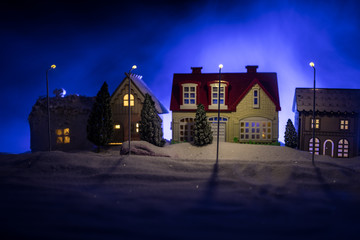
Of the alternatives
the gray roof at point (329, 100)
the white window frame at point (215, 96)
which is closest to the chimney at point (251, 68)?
the white window frame at point (215, 96)

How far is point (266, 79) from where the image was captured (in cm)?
1446

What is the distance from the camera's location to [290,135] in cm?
1244

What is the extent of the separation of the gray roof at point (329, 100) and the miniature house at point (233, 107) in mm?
1378

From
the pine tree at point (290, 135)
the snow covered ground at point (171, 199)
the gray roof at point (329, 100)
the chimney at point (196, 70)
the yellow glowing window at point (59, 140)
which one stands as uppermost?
the chimney at point (196, 70)

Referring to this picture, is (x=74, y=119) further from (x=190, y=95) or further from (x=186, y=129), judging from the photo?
(x=190, y=95)

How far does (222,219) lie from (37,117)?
14260mm

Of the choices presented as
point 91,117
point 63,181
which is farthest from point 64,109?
point 63,181

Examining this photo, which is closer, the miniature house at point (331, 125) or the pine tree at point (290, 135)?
the miniature house at point (331, 125)

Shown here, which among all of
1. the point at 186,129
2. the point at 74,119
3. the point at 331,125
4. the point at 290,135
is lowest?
the point at 290,135

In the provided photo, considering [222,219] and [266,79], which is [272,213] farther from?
[266,79]

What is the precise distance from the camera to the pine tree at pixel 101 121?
41.9 feet

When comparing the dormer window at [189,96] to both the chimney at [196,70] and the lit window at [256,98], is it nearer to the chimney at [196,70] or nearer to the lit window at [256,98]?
the chimney at [196,70]

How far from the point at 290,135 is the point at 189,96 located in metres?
6.56

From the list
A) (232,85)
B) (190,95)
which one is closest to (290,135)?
(232,85)
